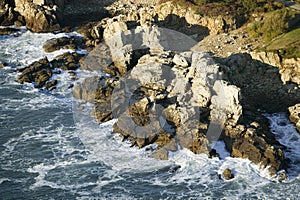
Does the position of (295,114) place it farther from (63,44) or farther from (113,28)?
(63,44)

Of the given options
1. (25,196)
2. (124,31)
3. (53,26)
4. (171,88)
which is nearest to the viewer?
(25,196)

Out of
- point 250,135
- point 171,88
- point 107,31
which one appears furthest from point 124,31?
point 250,135

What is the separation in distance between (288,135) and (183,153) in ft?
37.7

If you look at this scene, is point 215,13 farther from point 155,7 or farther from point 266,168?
point 266,168

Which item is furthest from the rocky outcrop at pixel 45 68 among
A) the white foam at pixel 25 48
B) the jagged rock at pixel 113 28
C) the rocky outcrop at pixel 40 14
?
the rocky outcrop at pixel 40 14

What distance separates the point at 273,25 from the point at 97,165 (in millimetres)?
31770

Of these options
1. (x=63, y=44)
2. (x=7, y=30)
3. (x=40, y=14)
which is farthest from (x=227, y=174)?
(x=7, y=30)

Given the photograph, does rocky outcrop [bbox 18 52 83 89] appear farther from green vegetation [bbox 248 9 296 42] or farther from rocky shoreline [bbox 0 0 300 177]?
green vegetation [bbox 248 9 296 42]

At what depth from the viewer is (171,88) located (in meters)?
56.1

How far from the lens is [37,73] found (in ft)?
210

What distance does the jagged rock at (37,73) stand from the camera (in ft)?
206

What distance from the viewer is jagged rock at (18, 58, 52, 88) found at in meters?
62.8

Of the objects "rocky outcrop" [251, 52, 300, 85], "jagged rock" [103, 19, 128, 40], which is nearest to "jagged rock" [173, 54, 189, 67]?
"rocky outcrop" [251, 52, 300, 85]

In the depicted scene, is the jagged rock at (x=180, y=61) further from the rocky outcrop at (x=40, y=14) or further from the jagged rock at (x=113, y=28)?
the rocky outcrop at (x=40, y=14)
